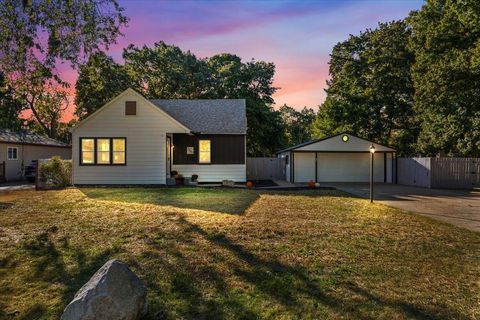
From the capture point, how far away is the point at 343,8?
974cm

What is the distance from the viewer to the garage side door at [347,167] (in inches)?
912

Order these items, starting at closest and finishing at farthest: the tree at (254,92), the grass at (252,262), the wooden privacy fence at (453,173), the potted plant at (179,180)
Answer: the grass at (252,262), the potted plant at (179,180), the wooden privacy fence at (453,173), the tree at (254,92)

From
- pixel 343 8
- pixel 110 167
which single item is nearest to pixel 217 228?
pixel 343 8

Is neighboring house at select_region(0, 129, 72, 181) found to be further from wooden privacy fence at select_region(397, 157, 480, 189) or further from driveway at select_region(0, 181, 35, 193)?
wooden privacy fence at select_region(397, 157, 480, 189)

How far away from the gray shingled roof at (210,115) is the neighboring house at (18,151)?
11128 millimetres

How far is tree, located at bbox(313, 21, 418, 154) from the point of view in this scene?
3009cm

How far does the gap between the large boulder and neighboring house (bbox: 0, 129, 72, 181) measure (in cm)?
2336

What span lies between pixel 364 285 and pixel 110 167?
16108 mm

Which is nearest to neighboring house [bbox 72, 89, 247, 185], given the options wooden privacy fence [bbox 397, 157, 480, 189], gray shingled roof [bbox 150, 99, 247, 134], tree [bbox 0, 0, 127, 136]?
gray shingled roof [bbox 150, 99, 247, 134]

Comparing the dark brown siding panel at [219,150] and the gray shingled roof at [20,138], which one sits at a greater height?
the gray shingled roof at [20,138]

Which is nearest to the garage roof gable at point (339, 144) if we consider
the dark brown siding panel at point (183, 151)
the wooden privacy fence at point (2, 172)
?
the dark brown siding panel at point (183, 151)

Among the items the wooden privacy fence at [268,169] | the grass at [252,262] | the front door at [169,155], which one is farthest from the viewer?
the wooden privacy fence at [268,169]

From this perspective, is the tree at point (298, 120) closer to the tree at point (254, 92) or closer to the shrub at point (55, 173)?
the tree at point (254, 92)

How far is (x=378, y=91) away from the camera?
100 feet
